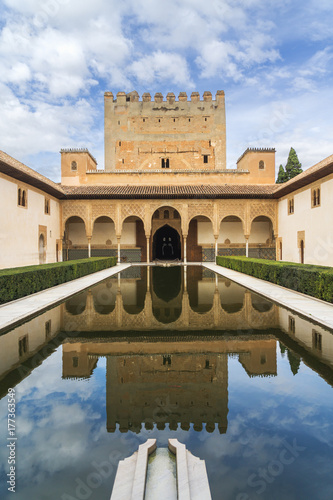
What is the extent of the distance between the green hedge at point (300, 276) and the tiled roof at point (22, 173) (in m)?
10.6

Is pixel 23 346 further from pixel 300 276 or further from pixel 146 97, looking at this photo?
pixel 146 97

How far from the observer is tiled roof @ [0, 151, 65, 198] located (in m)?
13.2

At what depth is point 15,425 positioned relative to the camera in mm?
2469

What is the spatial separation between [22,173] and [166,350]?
516 inches

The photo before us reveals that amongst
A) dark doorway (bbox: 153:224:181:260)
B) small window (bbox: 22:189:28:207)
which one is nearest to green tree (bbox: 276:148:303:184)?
dark doorway (bbox: 153:224:181:260)

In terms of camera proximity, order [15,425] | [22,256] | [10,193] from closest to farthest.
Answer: [15,425], [10,193], [22,256]

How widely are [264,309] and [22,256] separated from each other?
1294 centimetres

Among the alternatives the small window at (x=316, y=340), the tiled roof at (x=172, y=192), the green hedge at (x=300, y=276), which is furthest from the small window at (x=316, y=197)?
the small window at (x=316, y=340)

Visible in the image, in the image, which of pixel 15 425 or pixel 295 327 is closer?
pixel 15 425

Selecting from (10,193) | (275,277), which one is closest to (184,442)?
(275,277)

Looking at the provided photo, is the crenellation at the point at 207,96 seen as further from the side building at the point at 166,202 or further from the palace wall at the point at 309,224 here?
the palace wall at the point at 309,224

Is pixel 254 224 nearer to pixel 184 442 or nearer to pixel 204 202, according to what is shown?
pixel 204 202

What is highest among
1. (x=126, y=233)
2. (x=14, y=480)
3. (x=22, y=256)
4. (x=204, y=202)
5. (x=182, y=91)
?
(x=182, y=91)

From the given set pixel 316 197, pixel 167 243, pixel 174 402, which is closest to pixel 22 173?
pixel 316 197
